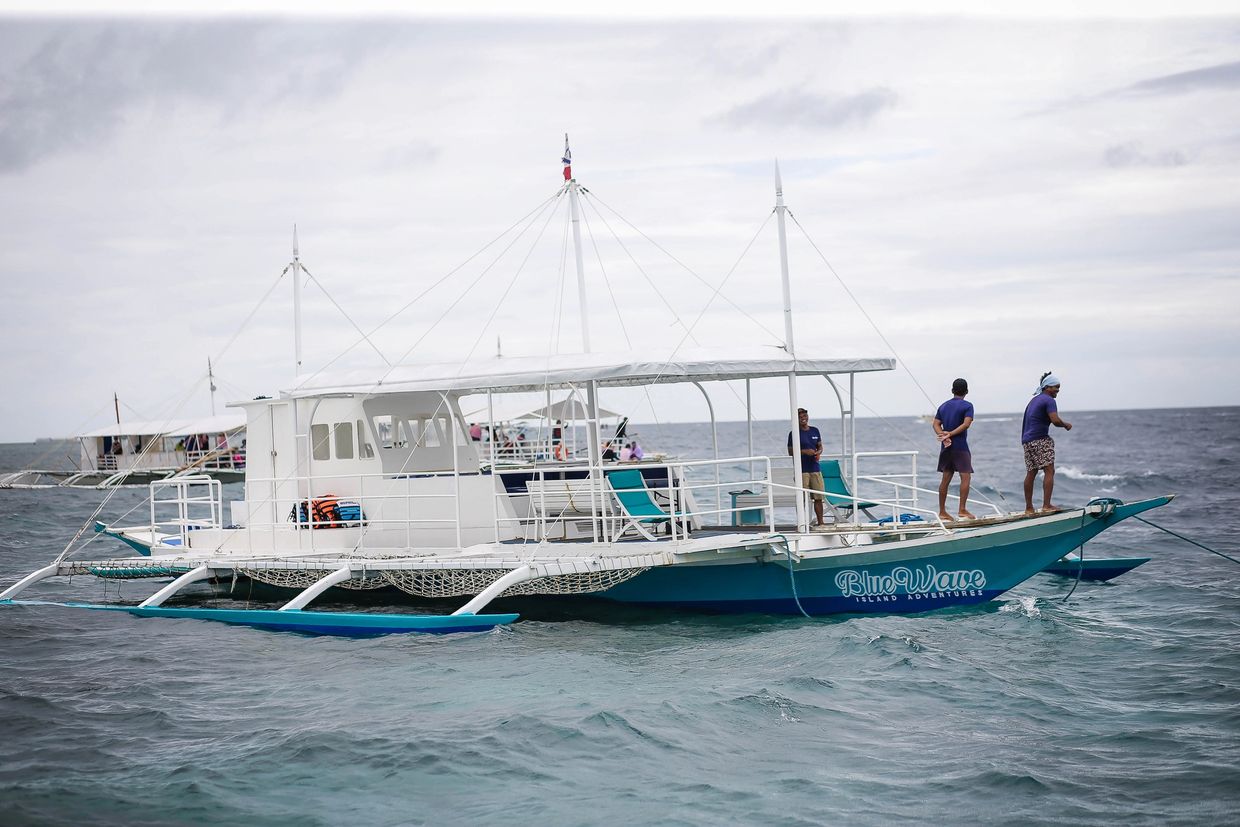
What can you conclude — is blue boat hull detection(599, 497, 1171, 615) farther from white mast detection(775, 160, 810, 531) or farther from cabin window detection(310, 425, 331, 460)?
cabin window detection(310, 425, 331, 460)

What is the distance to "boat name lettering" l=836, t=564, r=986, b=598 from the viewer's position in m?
14.3

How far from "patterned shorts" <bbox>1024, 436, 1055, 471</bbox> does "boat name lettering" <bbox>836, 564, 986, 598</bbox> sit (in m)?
1.59

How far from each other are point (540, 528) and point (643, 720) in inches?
224

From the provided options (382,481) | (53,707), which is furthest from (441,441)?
(53,707)

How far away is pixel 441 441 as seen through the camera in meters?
18.4

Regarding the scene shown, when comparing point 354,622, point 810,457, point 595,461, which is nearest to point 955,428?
point 810,457

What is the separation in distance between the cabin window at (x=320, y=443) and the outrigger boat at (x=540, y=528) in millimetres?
36

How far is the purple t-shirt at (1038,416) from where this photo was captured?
13.9 m

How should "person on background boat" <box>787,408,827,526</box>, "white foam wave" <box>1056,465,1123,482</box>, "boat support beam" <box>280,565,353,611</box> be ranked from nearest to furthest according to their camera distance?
"boat support beam" <box>280,565,353,611</box>, "person on background boat" <box>787,408,827,526</box>, "white foam wave" <box>1056,465,1123,482</box>

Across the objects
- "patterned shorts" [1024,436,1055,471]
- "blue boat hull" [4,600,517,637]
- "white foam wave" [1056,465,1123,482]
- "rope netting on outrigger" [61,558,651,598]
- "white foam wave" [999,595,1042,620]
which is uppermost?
"patterned shorts" [1024,436,1055,471]

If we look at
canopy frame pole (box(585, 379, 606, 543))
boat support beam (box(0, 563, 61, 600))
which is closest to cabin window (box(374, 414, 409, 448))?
canopy frame pole (box(585, 379, 606, 543))

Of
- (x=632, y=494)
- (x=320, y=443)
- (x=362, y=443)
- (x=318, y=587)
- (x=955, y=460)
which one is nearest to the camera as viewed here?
(x=632, y=494)

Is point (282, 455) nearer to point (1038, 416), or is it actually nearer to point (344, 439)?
point (344, 439)

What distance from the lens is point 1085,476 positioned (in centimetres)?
5306
